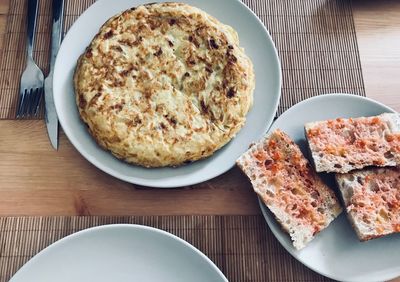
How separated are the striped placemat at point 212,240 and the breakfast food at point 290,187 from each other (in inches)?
5.1

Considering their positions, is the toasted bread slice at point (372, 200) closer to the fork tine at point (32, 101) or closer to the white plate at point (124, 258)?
the white plate at point (124, 258)

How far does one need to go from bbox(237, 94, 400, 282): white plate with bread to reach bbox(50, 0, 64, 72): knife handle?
853mm

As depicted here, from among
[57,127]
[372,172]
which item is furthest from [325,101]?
[57,127]

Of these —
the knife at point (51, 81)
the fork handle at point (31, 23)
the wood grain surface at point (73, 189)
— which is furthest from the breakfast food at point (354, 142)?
the fork handle at point (31, 23)

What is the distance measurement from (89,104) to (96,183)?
0.29m

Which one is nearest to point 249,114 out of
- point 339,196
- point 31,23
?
point 339,196

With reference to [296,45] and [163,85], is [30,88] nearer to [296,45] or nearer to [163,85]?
[163,85]

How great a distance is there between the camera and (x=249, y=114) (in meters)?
1.88

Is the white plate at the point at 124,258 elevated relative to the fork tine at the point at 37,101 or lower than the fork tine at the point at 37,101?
lower

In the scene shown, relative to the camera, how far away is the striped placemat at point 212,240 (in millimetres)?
1741

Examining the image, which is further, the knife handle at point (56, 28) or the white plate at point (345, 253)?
the knife handle at point (56, 28)

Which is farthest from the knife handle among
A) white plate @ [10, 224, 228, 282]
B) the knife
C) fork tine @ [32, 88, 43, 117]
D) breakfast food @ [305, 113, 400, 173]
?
breakfast food @ [305, 113, 400, 173]

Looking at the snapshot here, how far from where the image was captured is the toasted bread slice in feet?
5.55

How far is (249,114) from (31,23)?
95 centimetres
